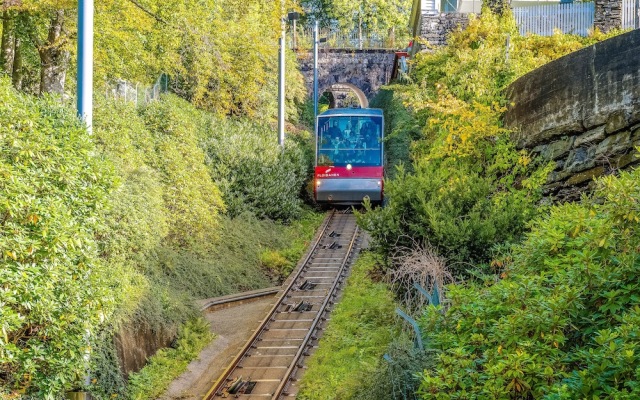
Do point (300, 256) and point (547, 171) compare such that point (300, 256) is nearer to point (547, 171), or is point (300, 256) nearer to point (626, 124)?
point (547, 171)

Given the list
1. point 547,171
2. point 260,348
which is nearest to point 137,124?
point 260,348

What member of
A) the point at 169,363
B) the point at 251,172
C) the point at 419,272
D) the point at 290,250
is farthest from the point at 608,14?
the point at 169,363

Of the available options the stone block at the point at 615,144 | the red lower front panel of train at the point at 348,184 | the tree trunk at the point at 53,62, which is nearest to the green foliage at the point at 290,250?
the red lower front panel of train at the point at 348,184

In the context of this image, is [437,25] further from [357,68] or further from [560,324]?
[560,324]

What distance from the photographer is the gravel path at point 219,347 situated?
15.0 m

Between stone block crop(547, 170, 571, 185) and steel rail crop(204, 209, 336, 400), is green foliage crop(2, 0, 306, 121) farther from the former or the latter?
stone block crop(547, 170, 571, 185)

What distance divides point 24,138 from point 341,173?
19.6 meters

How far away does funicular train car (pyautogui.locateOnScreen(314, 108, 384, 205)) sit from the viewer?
28.7 metres

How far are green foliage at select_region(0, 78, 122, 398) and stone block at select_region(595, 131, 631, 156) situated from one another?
24.0 feet

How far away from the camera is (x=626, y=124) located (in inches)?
498

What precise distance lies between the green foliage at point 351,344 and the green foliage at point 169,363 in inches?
90.2

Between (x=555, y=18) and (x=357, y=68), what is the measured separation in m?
29.1

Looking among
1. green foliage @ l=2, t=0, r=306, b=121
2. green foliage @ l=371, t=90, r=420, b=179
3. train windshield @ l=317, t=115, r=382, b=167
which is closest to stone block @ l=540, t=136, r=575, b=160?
green foliage @ l=2, t=0, r=306, b=121

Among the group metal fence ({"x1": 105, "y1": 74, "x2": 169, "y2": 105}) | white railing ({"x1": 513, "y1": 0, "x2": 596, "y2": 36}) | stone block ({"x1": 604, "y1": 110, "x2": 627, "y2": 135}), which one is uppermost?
white railing ({"x1": 513, "y1": 0, "x2": 596, "y2": 36})
